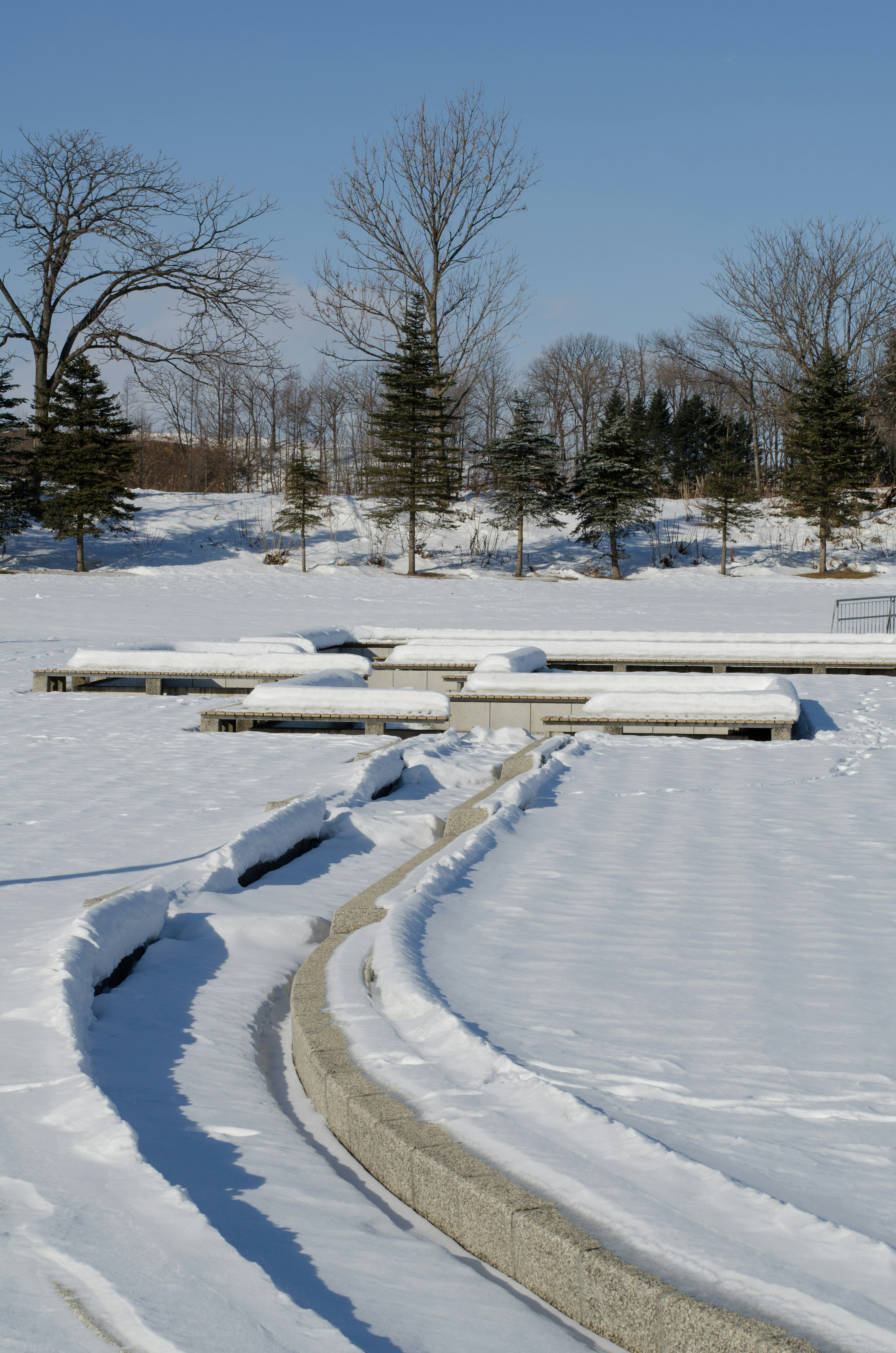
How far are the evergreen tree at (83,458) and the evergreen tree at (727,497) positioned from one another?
18381 millimetres

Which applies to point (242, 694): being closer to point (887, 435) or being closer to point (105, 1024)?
point (105, 1024)

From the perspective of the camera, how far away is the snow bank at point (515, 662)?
1056cm

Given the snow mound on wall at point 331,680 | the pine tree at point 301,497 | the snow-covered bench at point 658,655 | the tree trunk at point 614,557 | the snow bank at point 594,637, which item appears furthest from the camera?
the tree trunk at point 614,557

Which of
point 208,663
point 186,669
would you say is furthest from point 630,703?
point 186,669

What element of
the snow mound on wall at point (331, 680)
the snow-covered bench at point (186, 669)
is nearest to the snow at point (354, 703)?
the snow mound on wall at point (331, 680)

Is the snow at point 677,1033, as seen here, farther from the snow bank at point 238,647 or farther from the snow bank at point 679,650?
the snow bank at point 238,647

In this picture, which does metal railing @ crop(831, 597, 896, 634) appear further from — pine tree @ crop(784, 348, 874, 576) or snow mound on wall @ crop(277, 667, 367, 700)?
snow mound on wall @ crop(277, 667, 367, 700)

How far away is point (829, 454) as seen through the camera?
32.4 metres

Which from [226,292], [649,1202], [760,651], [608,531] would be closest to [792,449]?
[608,531]

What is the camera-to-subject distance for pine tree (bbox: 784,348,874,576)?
32.0m

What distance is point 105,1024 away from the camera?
3.08 meters

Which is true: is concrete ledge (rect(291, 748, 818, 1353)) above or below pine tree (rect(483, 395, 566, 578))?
below

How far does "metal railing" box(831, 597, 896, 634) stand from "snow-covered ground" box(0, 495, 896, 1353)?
13401 mm

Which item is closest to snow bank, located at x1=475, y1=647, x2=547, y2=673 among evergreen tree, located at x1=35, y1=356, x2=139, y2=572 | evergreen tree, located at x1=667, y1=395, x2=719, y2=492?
evergreen tree, located at x1=35, y1=356, x2=139, y2=572
